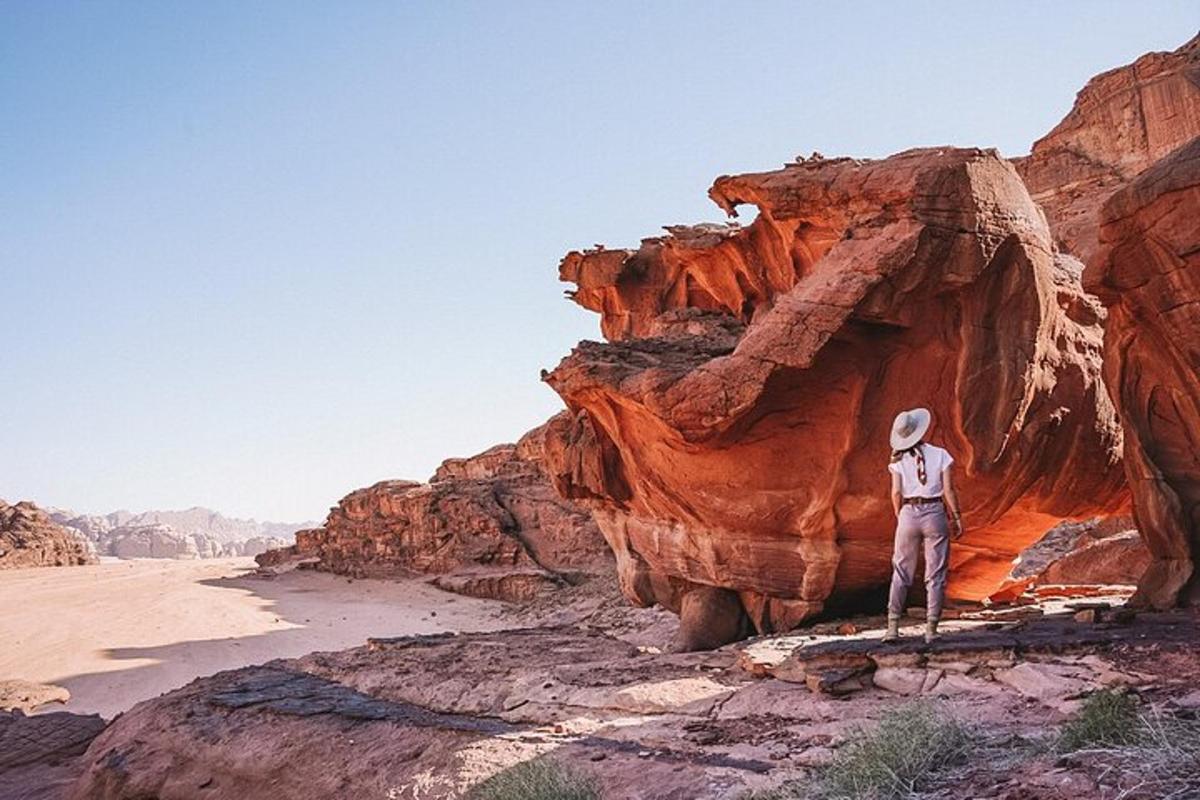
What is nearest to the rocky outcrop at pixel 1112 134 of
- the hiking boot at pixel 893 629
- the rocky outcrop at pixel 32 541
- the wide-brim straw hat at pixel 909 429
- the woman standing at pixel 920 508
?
the wide-brim straw hat at pixel 909 429

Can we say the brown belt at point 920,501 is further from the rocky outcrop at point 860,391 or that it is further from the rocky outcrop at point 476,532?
the rocky outcrop at point 476,532

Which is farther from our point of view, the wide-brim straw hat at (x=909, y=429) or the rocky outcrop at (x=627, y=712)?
the wide-brim straw hat at (x=909, y=429)

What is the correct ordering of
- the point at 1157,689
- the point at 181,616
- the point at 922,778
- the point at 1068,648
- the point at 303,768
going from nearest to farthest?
the point at 922,778
the point at 1157,689
the point at 1068,648
the point at 303,768
the point at 181,616

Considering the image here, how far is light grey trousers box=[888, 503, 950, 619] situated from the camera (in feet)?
23.1

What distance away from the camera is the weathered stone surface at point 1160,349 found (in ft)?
25.4

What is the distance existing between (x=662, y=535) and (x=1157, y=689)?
7.66m

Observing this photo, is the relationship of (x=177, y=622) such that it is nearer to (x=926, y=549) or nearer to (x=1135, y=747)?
(x=926, y=549)

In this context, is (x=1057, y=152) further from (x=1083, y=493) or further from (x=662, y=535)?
(x=662, y=535)

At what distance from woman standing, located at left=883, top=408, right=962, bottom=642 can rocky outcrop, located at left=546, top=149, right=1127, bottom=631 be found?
2.42 metres

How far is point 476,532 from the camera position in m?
31.7

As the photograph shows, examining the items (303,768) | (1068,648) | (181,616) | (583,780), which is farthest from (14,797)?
(181,616)

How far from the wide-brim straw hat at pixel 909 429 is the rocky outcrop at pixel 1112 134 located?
28.8 meters

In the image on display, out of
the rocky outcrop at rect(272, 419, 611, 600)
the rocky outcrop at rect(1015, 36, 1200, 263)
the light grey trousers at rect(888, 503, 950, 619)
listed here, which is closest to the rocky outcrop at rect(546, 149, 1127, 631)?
the light grey trousers at rect(888, 503, 950, 619)

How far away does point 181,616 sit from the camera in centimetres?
2609
